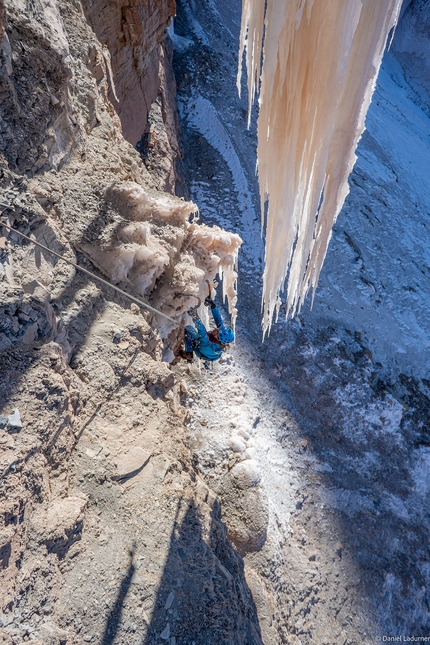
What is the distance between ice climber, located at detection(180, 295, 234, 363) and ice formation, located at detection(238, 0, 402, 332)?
1.91 meters

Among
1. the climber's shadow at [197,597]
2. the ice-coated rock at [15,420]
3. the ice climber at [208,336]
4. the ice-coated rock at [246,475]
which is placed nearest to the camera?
the ice-coated rock at [15,420]

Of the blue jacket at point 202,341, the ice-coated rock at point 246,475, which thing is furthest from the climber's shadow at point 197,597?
the ice-coated rock at point 246,475

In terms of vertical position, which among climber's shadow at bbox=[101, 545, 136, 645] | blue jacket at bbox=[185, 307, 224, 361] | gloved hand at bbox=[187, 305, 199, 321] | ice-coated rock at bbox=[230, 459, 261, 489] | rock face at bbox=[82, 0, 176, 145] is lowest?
climber's shadow at bbox=[101, 545, 136, 645]

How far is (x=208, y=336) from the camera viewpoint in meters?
5.51

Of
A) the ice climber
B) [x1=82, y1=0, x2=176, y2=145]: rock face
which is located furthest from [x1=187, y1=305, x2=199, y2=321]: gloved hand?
[x1=82, y1=0, x2=176, y2=145]: rock face

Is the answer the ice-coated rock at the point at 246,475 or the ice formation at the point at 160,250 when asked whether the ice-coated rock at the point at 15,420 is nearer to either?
the ice formation at the point at 160,250

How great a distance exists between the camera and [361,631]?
20.9ft

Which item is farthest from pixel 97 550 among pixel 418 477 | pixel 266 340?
pixel 418 477

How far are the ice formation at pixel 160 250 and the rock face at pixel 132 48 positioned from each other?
3204mm

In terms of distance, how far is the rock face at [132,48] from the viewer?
6.89 m

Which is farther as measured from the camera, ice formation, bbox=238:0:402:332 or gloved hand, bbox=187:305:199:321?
gloved hand, bbox=187:305:199:321

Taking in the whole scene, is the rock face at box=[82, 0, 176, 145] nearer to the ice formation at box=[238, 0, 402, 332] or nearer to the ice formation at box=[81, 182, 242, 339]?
the ice formation at box=[81, 182, 242, 339]

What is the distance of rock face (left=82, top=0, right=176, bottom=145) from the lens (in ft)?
22.6

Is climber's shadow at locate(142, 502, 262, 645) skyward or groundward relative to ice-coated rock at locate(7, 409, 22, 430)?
groundward
